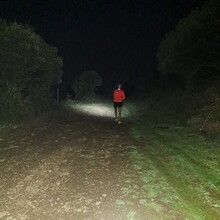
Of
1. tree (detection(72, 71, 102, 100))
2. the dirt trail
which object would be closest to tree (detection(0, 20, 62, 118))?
the dirt trail

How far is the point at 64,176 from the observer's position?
8.71 meters

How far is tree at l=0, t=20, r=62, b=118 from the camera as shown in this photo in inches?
745

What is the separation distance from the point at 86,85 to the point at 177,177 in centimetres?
3571

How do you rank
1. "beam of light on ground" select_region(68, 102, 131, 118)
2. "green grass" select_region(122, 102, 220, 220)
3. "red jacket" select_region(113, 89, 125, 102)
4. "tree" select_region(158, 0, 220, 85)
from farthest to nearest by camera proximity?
"beam of light on ground" select_region(68, 102, 131, 118) → "tree" select_region(158, 0, 220, 85) → "red jacket" select_region(113, 89, 125, 102) → "green grass" select_region(122, 102, 220, 220)

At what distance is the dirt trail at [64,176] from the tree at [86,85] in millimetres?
27724

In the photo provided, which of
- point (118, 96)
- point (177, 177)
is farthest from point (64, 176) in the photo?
point (118, 96)

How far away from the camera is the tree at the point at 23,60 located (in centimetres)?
1892

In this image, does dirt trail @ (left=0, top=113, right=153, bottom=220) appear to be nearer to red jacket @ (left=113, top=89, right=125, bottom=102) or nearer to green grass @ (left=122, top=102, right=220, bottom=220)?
green grass @ (left=122, top=102, right=220, bottom=220)

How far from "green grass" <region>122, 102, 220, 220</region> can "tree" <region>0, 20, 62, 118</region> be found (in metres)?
9.90

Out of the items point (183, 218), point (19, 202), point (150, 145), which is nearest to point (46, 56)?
point (150, 145)

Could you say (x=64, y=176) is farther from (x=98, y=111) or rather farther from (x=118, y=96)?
(x=98, y=111)

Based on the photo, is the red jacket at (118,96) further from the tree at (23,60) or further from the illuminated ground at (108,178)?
the tree at (23,60)

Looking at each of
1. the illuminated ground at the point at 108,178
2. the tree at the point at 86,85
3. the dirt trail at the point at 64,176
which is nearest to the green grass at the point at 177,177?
the illuminated ground at the point at 108,178

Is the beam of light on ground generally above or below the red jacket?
below
